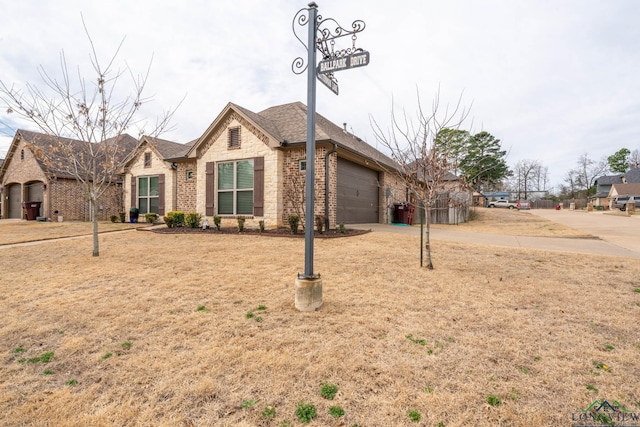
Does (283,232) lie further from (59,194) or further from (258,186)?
(59,194)

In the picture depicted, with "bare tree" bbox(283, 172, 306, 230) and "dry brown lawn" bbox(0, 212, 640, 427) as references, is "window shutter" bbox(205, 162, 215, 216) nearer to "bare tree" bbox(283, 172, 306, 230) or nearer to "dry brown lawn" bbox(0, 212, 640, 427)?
"bare tree" bbox(283, 172, 306, 230)

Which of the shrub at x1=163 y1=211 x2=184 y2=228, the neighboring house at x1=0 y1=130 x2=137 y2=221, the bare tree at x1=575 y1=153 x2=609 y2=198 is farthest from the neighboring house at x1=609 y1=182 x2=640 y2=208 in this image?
the neighboring house at x1=0 y1=130 x2=137 y2=221

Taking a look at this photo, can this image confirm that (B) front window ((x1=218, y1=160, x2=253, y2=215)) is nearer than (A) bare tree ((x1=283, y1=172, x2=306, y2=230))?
No

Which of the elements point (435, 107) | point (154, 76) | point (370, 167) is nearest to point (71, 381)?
point (435, 107)

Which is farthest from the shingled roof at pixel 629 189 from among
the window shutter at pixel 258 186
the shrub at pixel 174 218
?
the shrub at pixel 174 218

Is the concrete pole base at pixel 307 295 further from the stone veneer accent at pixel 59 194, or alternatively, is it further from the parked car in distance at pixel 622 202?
the parked car in distance at pixel 622 202

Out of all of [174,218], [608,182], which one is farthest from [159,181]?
[608,182]

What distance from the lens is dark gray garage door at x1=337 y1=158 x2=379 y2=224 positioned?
11797 millimetres

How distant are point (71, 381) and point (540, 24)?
428 inches

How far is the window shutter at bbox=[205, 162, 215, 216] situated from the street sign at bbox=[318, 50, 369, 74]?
31.5 feet

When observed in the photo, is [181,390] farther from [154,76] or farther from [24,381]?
[154,76]

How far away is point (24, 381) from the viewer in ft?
7.05

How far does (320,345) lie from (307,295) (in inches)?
34.7

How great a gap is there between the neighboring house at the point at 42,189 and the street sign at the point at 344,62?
18643 millimetres
